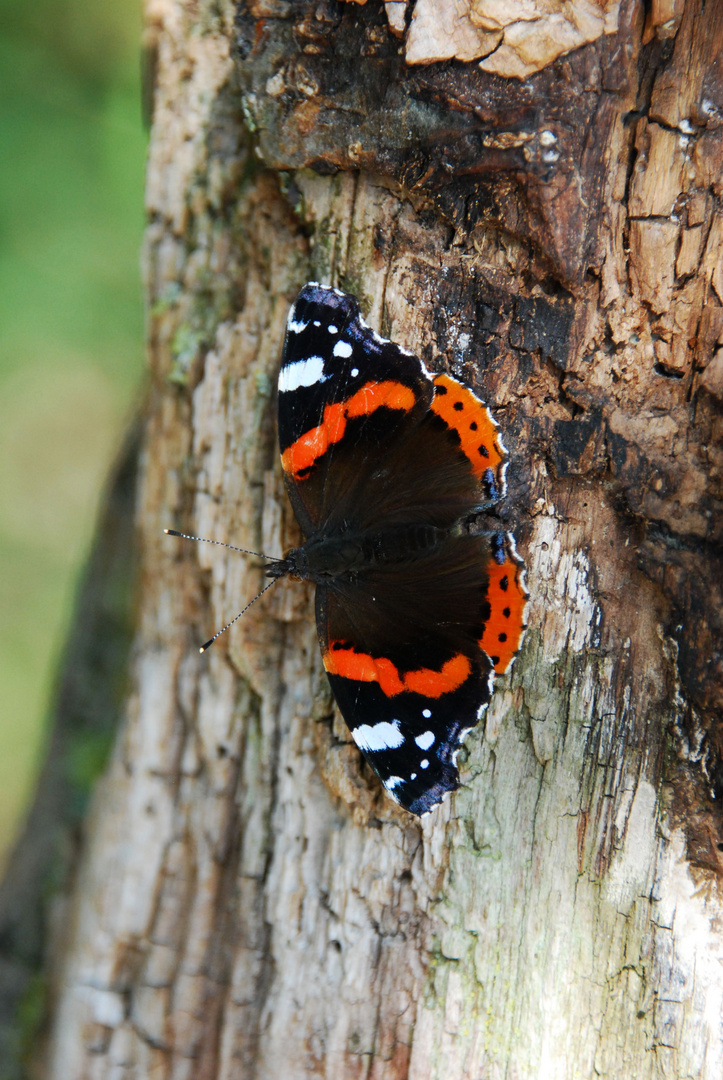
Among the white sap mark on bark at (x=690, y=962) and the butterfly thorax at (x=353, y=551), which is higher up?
the butterfly thorax at (x=353, y=551)

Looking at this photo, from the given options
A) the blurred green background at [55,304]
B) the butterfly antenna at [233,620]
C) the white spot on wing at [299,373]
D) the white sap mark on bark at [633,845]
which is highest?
the blurred green background at [55,304]

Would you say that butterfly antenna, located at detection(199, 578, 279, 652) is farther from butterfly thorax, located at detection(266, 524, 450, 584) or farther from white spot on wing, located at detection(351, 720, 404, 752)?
white spot on wing, located at detection(351, 720, 404, 752)

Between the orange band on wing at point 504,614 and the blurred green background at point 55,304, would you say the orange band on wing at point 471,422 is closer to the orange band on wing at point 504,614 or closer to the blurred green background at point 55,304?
the orange band on wing at point 504,614

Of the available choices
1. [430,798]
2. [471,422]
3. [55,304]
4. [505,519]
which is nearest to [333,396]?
[471,422]

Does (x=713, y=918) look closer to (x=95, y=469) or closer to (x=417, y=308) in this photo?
(x=417, y=308)

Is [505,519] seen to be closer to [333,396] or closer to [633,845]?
[333,396]

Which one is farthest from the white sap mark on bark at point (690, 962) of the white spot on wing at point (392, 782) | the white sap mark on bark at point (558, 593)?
the white spot on wing at point (392, 782)
